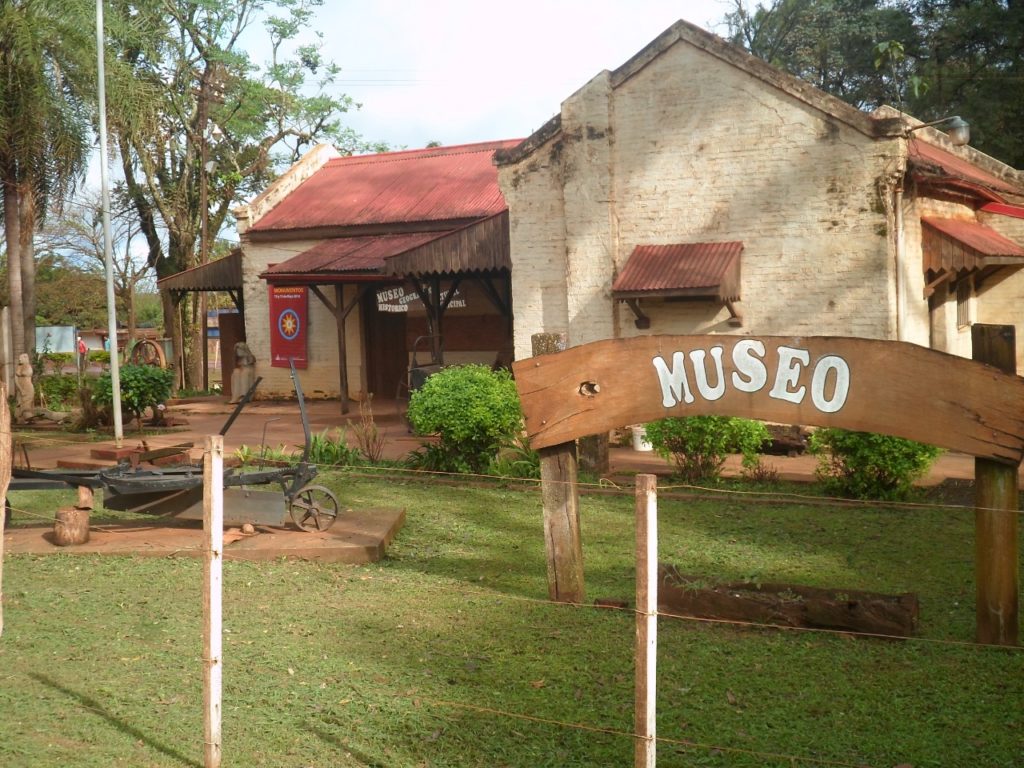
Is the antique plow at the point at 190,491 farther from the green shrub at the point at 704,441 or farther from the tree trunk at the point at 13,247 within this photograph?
the tree trunk at the point at 13,247

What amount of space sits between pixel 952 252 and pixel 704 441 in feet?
17.7

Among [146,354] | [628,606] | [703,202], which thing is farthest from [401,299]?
[628,606]

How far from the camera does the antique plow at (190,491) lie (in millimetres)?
8641

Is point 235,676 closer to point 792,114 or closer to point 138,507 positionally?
point 138,507

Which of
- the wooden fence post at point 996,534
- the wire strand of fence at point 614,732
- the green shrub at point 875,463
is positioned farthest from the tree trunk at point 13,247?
the wooden fence post at point 996,534

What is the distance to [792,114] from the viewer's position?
Answer: 45.2ft

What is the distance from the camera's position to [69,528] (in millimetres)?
8781

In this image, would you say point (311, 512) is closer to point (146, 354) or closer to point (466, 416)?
point (466, 416)

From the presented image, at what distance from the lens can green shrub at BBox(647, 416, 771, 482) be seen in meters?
11.1

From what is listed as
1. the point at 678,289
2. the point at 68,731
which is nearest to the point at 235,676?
the point at 68,731

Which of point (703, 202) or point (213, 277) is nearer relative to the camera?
point (703, 202)

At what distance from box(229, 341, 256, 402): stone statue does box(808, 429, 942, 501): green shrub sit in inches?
596

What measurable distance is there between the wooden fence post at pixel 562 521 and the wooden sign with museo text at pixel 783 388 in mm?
192

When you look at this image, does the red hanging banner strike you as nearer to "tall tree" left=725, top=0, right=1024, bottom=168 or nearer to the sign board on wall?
the sign board on wall
